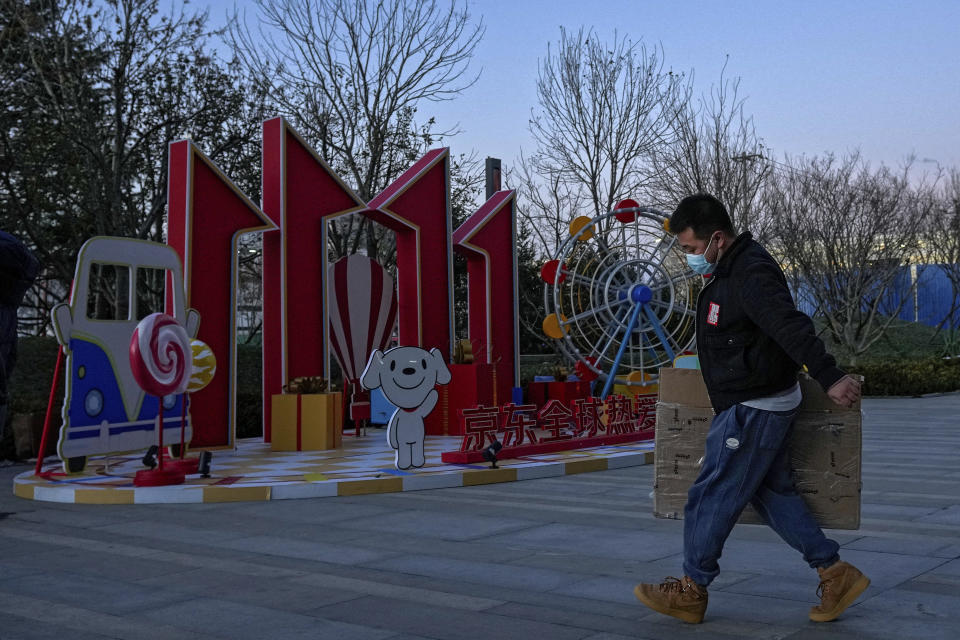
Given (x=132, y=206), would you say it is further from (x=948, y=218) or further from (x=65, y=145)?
(x=948, y=218)

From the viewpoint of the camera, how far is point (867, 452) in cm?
1174

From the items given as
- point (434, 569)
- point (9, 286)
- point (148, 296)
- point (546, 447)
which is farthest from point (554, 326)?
point (148, 296)

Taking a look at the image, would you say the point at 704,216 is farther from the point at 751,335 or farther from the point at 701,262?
the point at 751,335

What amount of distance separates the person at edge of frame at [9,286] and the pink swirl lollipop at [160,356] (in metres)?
1.20

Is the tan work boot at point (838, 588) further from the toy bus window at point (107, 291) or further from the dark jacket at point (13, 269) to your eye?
the toy bus window at point (107, 291)

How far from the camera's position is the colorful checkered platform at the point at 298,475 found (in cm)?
824

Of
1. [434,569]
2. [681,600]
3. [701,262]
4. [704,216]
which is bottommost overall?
[434,569]

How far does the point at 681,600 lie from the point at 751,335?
1.11 m

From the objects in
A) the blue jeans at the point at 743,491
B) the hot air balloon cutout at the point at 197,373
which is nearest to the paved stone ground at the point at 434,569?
the blue jeans at the point at 743,491

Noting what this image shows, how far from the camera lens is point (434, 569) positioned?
17.4 feet

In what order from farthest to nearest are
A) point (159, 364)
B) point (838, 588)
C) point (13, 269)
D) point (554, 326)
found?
1. point (554, 326)
2. point (159, 364)
3. point (13, 269)
4. point (838, 588)

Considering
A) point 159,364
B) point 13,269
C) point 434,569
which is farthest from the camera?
point 159,364

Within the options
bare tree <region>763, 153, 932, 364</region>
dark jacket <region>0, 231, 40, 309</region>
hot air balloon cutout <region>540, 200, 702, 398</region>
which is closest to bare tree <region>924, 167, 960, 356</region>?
bare tree <region>763, 153, 932, 364</region>

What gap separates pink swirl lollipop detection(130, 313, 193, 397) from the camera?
8492 mm
